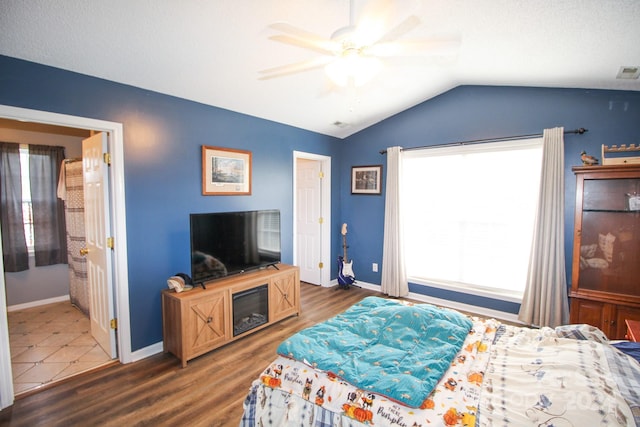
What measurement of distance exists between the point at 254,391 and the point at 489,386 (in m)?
1.24

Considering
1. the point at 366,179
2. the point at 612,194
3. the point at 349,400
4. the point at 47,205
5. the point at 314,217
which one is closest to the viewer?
the point at 349,400

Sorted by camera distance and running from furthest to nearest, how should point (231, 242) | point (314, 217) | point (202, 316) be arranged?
point (314, 217) < point (231, 242) < point (202, 316)

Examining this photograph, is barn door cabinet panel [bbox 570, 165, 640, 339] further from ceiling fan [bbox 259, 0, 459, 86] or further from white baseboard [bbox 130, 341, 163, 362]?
white baseboard [bbox 130, 341, 163, 362]

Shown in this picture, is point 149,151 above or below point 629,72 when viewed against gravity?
below

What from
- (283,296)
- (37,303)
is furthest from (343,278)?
(37,303)

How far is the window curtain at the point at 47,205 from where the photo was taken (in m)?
3.83

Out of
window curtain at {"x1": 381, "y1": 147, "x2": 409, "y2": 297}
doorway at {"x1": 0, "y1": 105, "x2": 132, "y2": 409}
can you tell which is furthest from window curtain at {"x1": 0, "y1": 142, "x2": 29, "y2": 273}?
window curtain at {"x1": 381, "y1": 147, "x2": 409, "y2": 297}

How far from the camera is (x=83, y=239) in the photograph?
11.8 ft

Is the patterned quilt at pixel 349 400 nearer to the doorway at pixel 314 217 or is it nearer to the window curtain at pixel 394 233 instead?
the window curtain at pixel 394 233

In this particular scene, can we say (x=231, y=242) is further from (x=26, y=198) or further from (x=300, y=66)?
(x=26, y=198)

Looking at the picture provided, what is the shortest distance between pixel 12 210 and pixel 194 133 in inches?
111

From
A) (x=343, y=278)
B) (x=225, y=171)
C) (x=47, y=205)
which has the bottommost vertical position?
(x=343, y=278)

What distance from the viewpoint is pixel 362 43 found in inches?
59.1

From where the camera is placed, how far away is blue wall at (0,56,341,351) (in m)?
2.19
